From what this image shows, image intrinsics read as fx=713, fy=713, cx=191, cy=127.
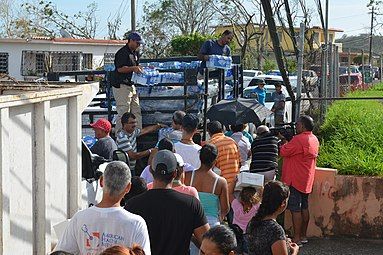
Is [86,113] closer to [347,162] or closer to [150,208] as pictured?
[347,162]

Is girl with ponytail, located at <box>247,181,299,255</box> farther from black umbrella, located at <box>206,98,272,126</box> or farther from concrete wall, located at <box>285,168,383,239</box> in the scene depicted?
black umbrella, located at <box>206,98,272,126</box>

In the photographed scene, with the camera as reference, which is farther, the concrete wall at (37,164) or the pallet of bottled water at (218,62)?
the pallet of bottled water at (218,62)

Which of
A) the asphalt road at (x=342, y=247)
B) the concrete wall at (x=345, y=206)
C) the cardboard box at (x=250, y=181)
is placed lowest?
the asphalt road at (x=342, y=247)

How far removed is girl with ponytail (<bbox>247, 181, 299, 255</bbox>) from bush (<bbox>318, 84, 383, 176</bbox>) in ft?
14.4

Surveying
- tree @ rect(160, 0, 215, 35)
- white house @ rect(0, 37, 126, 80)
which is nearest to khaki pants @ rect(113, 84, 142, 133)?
white house @ rect(0, 37, 126, 80)

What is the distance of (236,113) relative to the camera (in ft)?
33.2

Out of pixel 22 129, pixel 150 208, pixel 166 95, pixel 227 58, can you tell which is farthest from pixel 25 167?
pixel 227 58

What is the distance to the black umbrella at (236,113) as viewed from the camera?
396 inches

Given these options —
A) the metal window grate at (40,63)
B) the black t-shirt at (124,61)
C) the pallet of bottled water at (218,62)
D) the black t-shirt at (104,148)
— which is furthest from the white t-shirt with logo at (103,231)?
the metal window grate at (40,63)

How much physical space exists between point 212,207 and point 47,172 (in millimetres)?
1855

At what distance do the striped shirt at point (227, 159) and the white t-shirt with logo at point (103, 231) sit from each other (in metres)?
3.71

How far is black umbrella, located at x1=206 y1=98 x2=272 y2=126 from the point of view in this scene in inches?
396

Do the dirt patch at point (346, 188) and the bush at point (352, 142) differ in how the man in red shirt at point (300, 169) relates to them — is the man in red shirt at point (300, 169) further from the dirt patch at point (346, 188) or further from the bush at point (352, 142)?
the bush at point (352, 142)

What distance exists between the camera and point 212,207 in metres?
6.30
